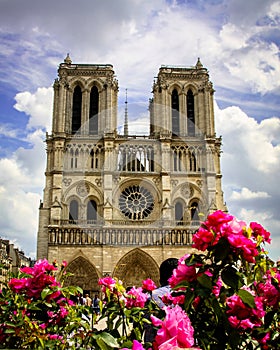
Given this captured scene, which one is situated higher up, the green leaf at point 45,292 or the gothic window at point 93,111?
the gothic window at point 93,111

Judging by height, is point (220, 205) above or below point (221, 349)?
above

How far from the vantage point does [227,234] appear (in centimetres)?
220

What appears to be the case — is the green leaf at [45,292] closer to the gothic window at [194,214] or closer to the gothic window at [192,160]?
the gothic window at [194,214]

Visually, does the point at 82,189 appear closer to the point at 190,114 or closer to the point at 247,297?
the point at 190,114

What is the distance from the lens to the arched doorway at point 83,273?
79.3 ft

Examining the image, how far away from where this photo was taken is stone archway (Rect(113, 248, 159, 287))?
24500 millimetres

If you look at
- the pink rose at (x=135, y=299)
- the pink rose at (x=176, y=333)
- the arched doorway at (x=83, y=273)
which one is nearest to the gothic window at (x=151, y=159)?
the arched doorway at (x=83, y=273)

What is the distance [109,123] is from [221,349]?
27.3m

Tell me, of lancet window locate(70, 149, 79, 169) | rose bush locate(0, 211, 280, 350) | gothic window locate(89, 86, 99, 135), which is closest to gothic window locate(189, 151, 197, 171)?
gothic window locate(89, 86, 99, 135)

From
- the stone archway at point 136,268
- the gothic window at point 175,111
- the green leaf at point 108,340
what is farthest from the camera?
the gothic window at point 175,111

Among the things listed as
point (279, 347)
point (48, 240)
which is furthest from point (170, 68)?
point (279, 347)

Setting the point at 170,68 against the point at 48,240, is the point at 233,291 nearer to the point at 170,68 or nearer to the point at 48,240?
the point at 48,240

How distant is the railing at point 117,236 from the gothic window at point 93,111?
26.5 ft

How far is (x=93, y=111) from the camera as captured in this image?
30344 millimetres
